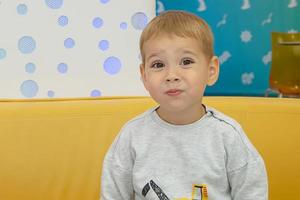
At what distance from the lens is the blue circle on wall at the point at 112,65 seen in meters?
3.62

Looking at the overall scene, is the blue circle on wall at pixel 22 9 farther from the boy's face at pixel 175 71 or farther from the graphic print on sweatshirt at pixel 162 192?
the graphic print on sweatshirt at pixel 162 192

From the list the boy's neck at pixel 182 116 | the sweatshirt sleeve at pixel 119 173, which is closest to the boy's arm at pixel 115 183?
the sweatshirt sleeve at pixel 119 173

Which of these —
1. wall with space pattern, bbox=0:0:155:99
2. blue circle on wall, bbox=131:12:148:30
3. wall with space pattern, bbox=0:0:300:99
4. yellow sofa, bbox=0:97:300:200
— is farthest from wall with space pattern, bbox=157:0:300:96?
yellow sofa, bbox=0:97:300:200

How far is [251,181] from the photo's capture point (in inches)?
47.7

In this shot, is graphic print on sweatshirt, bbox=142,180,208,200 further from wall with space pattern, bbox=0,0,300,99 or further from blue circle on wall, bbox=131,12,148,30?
blue circle on wall, bbox=131,12,148,30

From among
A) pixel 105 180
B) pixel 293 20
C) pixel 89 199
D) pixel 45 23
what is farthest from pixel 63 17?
pixel 105 180

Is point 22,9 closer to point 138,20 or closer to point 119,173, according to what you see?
point 138,20

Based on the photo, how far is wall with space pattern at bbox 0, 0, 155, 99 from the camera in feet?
11.2

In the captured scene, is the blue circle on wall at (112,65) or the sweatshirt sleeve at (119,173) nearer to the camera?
the sweatshirt sleeve at (119,173)

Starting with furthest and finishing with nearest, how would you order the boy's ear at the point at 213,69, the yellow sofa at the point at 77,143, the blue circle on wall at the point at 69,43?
1. the blue circle on wall at the point at 69,43
2. the yellow sofa at the point at 77,143
3. the boy's ear at the point at 213,69

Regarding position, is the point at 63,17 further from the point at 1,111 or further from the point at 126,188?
the point at 126,188

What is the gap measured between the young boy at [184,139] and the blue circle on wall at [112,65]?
7.74 feet

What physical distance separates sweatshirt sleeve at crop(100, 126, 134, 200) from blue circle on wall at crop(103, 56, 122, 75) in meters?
2.35

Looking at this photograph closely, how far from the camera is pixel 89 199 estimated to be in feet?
5.28
